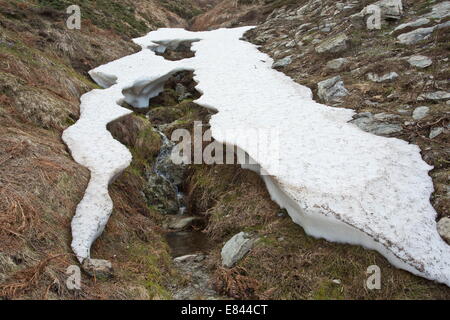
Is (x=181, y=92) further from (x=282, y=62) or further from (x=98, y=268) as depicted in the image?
(x=98, y=268)

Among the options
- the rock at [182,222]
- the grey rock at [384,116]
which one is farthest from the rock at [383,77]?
the rock at [182,222]

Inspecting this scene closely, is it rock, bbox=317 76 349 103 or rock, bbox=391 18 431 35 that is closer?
rock, bbox=317 76 349 103

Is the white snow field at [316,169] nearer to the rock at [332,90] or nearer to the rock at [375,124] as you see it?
the rock at [375,124]

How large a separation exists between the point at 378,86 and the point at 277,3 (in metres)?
18.3

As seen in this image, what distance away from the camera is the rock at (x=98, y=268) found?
5.50 meters

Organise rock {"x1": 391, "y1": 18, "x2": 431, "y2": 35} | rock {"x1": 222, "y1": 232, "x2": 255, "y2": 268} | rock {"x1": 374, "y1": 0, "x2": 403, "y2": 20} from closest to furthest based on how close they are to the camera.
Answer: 1. rock {"x1": 222, "y1": 232, "x2": 255, "y2": 268}
2. rock {"x1": 391, "y1": 18, "x2": 431, "y2": 35}
3. rock {"x1": 374, "y1": 0, "x2": 403, "y2": 20}

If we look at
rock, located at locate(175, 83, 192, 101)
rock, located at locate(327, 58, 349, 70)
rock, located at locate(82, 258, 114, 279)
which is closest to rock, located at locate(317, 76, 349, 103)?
rock, located at locate(327, 58, 349, 70)

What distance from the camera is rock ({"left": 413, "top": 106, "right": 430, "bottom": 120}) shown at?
330 inches

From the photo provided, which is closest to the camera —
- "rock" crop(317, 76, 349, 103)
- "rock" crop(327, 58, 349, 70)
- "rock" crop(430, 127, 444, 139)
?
"rock" crop(430, 127, 444, 139)

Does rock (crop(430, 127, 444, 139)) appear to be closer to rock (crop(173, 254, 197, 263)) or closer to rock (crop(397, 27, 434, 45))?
rock (crop(397, 27, 434, 45))

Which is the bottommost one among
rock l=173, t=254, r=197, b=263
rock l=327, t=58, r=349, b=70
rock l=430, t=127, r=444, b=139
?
rock l=173, t=254, r=197, b=263

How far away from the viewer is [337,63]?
12836 mm

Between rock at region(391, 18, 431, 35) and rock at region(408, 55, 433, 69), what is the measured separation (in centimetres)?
266

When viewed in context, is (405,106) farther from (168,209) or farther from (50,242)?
(50,242)
